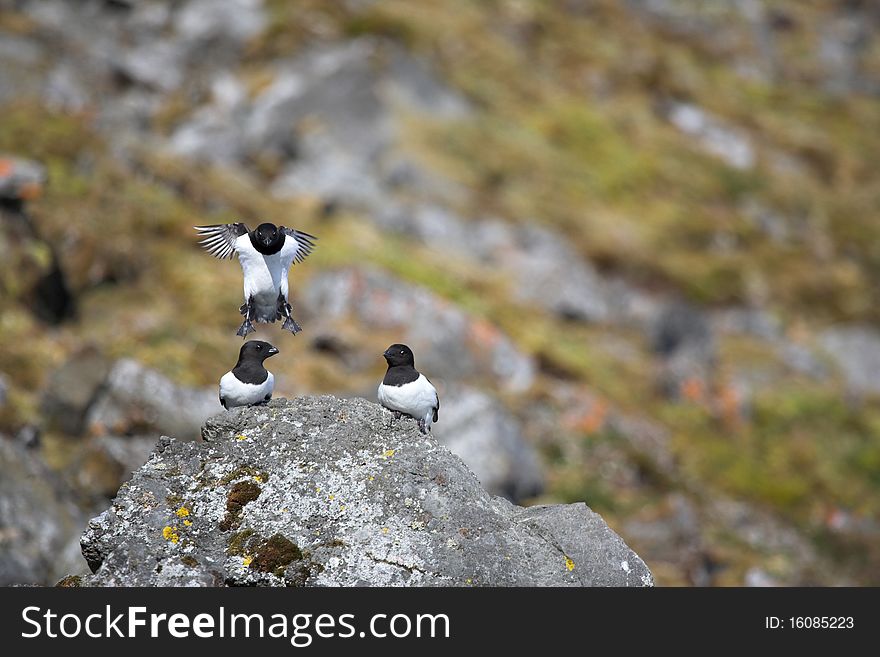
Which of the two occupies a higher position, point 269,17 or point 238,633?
point 269,17

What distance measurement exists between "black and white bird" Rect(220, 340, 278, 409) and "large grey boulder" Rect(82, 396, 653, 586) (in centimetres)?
18

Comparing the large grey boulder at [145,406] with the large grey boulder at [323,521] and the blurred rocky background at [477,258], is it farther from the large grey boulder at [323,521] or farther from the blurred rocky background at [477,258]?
the large grey boulder at [323,521]

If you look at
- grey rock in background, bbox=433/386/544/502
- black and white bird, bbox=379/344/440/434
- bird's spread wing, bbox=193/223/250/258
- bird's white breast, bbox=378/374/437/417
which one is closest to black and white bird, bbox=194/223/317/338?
bird's spread wing, bbox=193/223/250/258

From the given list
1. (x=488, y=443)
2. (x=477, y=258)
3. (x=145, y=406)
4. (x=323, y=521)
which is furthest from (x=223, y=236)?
(x=477, y=258)

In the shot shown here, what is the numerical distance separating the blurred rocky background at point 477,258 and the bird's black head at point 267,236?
20.2 feet

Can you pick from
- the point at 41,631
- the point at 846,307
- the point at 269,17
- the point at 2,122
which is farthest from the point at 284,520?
the point at 269,17

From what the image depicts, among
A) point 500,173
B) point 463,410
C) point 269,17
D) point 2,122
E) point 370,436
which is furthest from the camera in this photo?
point 269,17

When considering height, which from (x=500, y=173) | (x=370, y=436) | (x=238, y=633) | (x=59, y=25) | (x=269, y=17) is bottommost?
(x=238, y=633)

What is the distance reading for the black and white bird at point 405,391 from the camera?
812 cm

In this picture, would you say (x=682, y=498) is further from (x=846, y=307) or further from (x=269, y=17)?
(x=269, y=17)

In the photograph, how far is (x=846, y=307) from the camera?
3656 cm

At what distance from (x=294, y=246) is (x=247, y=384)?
1.71 meters

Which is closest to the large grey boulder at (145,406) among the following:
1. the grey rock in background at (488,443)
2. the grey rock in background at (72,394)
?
the grey rock in background at (72,394)

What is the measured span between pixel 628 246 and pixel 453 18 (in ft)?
73.4
